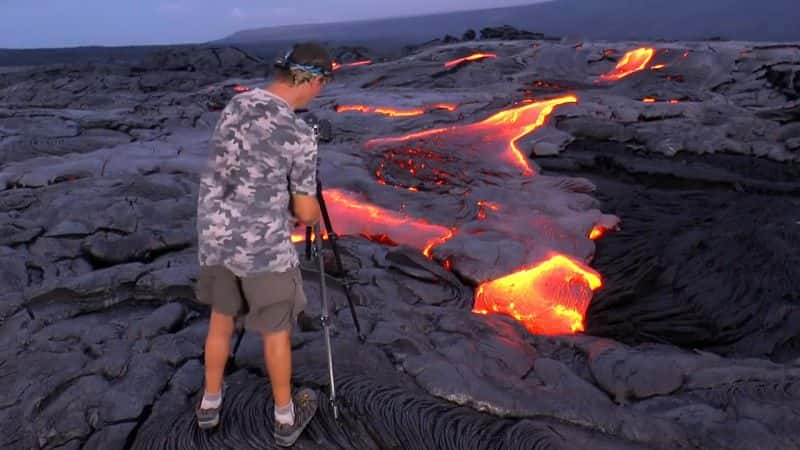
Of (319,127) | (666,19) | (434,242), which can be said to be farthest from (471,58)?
(666,19)

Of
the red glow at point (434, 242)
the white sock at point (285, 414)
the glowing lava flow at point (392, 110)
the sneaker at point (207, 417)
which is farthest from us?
the glowing lava flow at point (392, 110)

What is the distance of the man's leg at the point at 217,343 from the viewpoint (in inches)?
108

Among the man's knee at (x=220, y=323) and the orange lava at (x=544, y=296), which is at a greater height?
the man's knee at (x=220, y=323)

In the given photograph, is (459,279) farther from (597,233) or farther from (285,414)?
(285,414)

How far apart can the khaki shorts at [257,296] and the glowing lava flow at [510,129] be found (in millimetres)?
6653

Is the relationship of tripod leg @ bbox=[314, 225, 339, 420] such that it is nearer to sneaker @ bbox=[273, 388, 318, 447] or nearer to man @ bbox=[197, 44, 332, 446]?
sneaker @ bbox=[273, 388, 318, 447]

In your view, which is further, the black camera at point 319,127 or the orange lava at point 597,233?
the orange lava at point 597,233

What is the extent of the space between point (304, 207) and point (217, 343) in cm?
85

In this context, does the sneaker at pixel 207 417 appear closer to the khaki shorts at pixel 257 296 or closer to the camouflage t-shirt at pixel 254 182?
the khaki shorts at pixel 257 296

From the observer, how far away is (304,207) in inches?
99.3

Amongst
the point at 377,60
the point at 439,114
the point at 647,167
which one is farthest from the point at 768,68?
the point at 377,60

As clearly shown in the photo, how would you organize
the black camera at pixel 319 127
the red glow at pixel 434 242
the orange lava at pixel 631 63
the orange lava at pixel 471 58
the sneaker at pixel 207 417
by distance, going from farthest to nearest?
the orange lava at pixel 471 58, the orange lava at pixel 631 63, the red glow at pixel 434 242, the sneaker at pixel 207 417, the black camera at pixel 319 127

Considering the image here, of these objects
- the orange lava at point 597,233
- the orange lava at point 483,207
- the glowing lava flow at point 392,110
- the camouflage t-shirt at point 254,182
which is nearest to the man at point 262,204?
the camouflage t-shirt at point 254,182

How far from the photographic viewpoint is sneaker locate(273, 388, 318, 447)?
292cm
